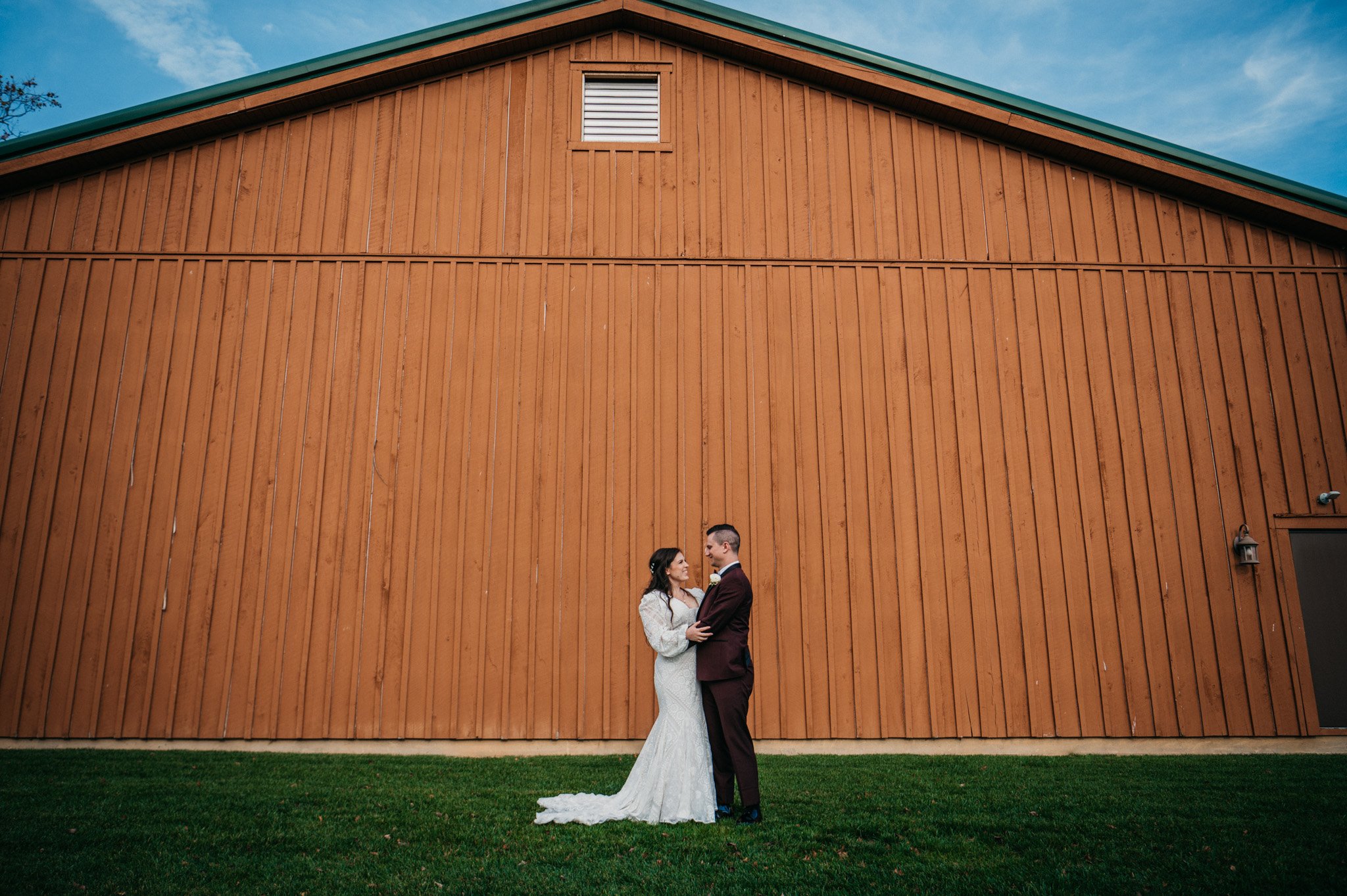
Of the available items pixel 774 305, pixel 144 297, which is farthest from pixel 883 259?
pixel 144 297

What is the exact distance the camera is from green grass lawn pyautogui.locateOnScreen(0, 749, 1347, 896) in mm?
3818

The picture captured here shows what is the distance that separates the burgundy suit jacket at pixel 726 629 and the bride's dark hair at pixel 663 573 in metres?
0.29

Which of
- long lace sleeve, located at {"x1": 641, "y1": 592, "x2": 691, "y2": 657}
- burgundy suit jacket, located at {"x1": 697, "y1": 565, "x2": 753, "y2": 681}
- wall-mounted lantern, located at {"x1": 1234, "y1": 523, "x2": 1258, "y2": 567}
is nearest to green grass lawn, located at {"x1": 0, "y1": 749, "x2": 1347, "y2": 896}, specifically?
burgundy suit jacket, located at {"x1": 697, "y1": 565, "x2": 753, "y2": 681}

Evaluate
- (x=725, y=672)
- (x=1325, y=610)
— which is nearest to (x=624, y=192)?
(x=725, y=672)

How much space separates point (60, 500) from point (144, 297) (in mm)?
2116

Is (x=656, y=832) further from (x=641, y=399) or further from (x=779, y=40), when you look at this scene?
(x=779, y=40)

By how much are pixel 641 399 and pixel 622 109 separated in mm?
3353

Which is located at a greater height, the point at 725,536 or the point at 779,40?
the point at 779,40

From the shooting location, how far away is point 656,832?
4531 mm

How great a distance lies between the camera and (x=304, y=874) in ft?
12.7

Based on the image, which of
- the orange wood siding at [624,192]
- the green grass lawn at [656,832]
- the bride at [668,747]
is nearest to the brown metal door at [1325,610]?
the green grass lawn at [656,832]

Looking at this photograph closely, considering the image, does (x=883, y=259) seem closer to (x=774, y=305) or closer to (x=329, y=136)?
(x=774, y=305)

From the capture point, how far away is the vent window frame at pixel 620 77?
8.52 metres

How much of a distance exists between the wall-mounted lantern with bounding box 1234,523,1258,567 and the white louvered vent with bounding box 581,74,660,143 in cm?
711
